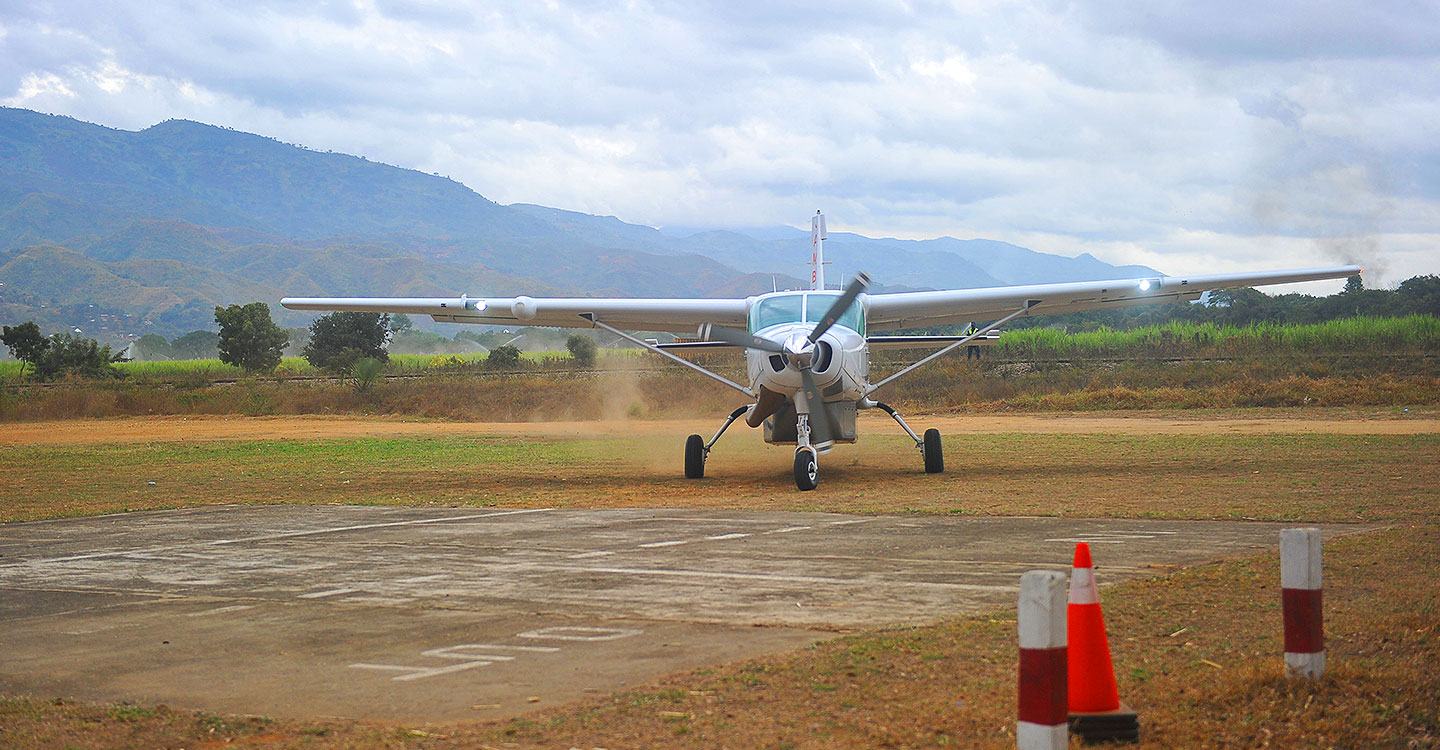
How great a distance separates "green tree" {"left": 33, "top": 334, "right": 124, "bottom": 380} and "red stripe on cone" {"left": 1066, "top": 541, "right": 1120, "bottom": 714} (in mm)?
55675

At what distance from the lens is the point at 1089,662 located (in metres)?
4.74

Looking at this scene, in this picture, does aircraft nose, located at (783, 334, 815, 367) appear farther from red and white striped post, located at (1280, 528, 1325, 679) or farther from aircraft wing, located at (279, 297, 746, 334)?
red and white striped post, located at (1280, 528, 1325, 679)

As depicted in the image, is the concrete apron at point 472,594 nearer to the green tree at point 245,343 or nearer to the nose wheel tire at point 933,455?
the nose wheel tire at point 933,455

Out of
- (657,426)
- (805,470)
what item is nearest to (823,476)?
(805,470)

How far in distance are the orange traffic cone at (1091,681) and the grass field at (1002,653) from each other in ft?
0.51

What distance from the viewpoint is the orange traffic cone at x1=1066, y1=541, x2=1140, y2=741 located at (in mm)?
4688

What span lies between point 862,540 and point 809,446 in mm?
6232

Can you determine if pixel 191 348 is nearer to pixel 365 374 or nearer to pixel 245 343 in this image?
pixel 245 343

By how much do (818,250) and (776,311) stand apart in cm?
569

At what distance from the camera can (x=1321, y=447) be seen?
21.6 m

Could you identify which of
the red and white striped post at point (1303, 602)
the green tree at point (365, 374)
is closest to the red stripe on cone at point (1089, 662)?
the red and white striped post at point (1303, 602)

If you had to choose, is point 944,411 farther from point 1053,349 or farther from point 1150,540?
point 1150,540

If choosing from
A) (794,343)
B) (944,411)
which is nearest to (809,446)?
(794,343)

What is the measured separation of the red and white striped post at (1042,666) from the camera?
4.07 meters
